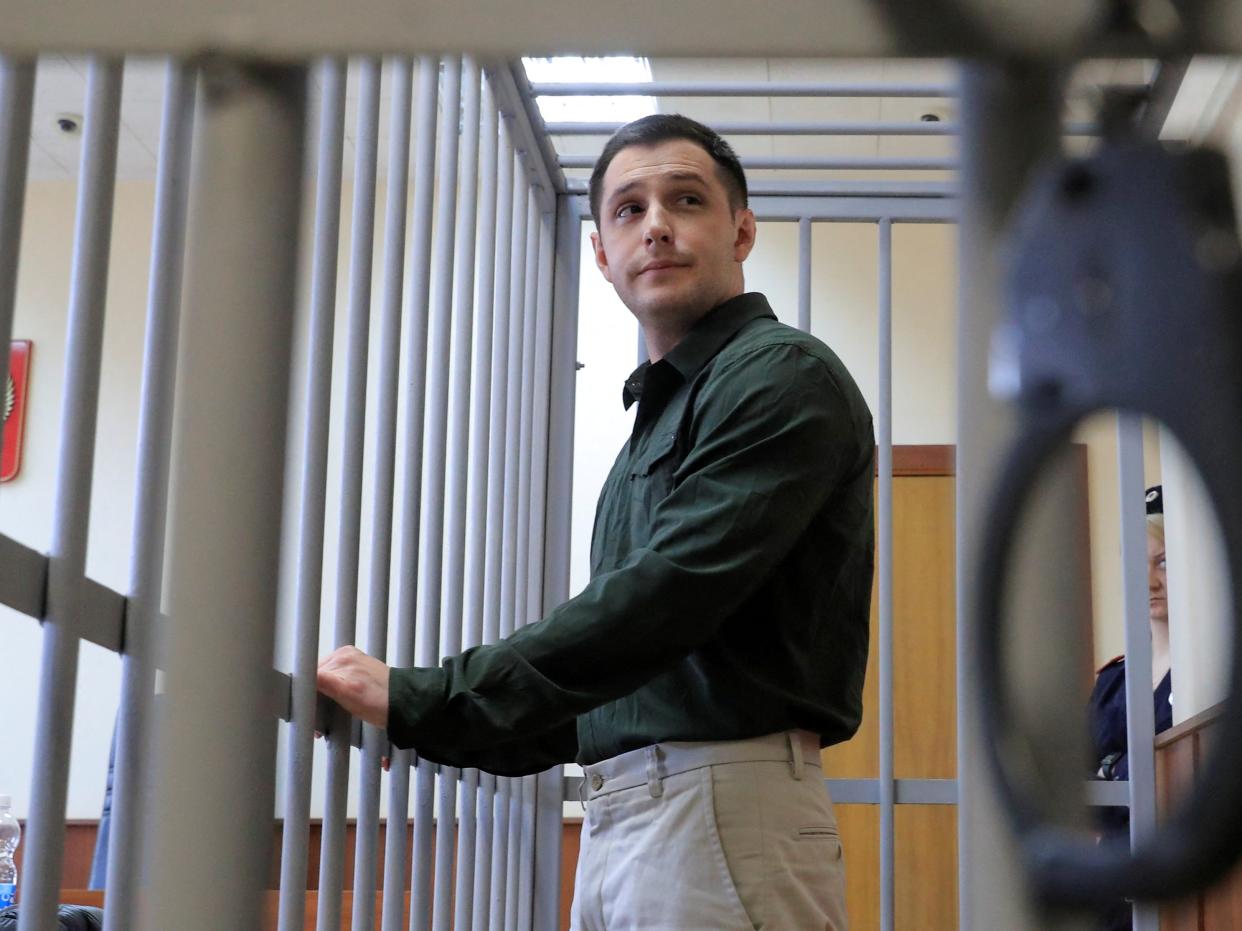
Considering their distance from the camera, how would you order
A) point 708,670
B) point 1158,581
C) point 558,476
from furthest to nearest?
point 1158,581
point 558,476
point 708,670

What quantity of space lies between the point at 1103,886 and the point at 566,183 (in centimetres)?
236

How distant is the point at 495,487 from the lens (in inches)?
81.9

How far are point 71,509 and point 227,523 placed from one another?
65cm

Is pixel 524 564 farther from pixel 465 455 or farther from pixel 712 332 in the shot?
pixel 712 332

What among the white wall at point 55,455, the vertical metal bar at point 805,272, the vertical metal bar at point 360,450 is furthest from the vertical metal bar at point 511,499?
the white wall at point 55,455

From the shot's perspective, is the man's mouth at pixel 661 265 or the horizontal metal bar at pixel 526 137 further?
the horizontal metal bar at pixel 526 137

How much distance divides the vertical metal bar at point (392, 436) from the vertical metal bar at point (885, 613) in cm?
86

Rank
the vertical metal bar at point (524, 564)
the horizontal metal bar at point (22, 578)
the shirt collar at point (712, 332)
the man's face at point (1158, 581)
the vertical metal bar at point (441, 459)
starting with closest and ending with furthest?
the horizontal metal bar at point (22, 578), the vertical metal bar at point (441, 459), the shirt collar at point (712, 332), the vertical metal bar at point (524, 564), the man's face at point (1158, 581)

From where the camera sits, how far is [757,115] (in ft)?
16.2

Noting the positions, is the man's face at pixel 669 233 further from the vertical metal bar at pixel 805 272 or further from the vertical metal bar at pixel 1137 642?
the vertical metal bar at pixel 1137 642

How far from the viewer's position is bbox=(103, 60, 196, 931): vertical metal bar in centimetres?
97

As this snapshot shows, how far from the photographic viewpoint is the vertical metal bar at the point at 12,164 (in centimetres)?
87

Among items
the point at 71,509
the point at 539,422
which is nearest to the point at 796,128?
the point at 539,422

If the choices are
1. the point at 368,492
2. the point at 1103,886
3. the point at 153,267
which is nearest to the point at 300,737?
the point at 153,267
